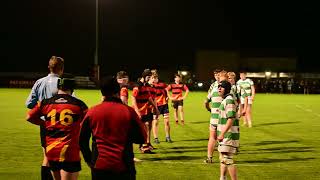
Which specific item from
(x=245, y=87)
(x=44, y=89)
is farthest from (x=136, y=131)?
(x=245, y=87)

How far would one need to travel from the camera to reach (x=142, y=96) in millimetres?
12320

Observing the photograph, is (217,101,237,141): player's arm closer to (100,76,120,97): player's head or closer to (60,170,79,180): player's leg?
(60,170,79,180): player's leg

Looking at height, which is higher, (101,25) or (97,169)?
A: (101,25)

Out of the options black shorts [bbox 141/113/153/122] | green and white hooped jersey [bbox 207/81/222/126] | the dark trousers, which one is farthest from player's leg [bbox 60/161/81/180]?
black shorts [bbox 141/113/153/122]

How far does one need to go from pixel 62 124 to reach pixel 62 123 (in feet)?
0.04

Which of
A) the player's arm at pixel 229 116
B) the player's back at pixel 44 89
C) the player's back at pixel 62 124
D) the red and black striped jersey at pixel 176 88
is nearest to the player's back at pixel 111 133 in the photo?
the player's back at pixel 62 124

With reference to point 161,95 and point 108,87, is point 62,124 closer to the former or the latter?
point 108,87

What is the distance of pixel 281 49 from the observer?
246 feet

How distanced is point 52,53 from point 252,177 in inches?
2673

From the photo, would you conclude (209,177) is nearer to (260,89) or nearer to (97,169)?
(97,169)

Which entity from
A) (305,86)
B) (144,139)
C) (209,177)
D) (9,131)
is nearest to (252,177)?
(209,177)

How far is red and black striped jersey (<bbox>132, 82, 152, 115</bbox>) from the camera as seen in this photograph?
12.3 metres

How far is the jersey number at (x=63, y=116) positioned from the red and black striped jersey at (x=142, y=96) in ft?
19.8

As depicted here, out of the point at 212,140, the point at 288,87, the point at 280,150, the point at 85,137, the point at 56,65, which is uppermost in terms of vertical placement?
the point at 56,65
